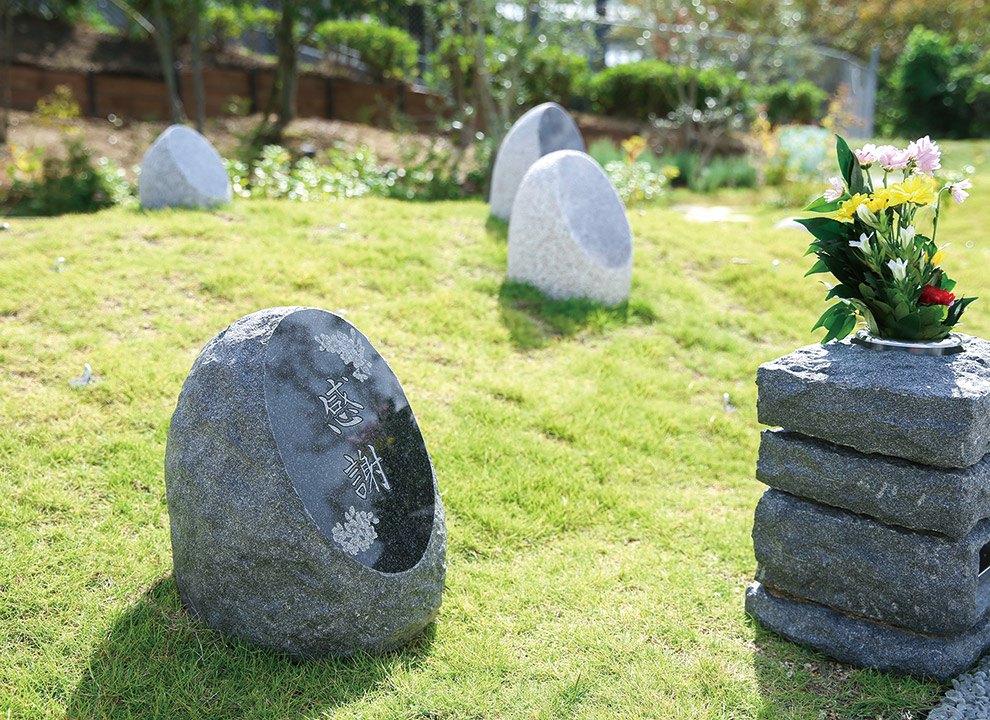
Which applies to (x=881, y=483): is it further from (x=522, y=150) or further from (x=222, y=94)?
(x=222, y=94)

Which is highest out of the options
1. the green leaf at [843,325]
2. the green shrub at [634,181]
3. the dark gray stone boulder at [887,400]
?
the green shrub at [634,181]

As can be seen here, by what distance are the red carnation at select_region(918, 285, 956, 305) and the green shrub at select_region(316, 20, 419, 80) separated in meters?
13.1

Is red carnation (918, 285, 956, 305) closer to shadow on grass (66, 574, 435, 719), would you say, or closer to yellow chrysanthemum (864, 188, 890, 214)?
yellow chrysanthemum (864, 188, 890, 214)

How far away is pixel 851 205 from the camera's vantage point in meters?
2.78

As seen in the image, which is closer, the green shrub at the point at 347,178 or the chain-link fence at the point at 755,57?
the green shrub at the point at 347,178

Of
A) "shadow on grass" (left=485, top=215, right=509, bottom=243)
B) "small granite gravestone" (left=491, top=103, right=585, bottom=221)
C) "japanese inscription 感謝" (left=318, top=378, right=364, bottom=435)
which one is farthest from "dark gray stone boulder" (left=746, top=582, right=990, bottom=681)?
"small granite gravestone" (left=491, top=103, right=585, bottom=221)

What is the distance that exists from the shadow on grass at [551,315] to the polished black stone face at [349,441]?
2.53m

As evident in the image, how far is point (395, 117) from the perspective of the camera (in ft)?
36.8

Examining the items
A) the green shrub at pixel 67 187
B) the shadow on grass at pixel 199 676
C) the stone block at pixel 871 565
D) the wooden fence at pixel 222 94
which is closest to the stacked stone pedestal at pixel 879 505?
the stone block at pixel 871 565

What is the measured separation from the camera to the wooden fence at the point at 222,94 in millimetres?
12055

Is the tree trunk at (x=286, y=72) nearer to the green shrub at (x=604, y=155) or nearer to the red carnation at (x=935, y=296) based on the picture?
the green shrub at (x=604, y=155)

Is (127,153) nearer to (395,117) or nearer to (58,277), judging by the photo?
(395,117)

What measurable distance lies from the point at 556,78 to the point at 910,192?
13.1m

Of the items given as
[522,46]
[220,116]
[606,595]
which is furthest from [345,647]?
[220,116]
